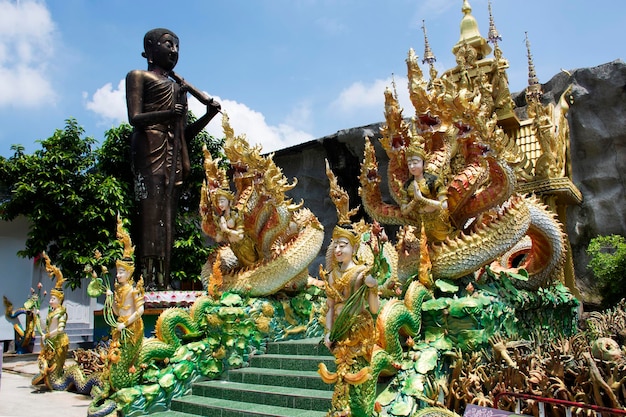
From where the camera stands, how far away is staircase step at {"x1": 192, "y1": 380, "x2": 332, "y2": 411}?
4.59 meters

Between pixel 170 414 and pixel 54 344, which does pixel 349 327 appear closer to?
pixel 170 414

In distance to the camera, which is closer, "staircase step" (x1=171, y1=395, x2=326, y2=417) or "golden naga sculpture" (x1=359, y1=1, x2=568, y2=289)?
"staircase step" (x1=171, y1=395, x2=326, y2=417)

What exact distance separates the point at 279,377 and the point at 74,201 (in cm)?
594

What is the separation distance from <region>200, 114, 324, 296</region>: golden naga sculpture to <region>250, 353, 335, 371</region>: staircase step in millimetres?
817

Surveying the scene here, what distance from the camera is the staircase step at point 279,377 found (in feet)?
16.2

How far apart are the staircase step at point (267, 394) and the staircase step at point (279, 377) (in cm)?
5

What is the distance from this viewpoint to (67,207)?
959cm

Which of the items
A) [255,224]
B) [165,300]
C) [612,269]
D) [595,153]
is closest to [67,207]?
[165,300]

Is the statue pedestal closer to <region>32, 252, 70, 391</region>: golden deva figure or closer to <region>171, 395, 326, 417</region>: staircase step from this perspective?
<region>32, 252, 70, 391</region>: golden deva figure

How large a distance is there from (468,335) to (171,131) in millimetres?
6029

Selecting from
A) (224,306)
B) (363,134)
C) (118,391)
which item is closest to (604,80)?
(363,134)

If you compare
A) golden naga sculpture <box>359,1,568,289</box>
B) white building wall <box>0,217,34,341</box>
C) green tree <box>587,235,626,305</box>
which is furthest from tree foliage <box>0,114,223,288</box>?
green tree <box>587,235,626,305</box>

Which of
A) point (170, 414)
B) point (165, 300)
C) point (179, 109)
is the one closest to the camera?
point (170, 414)

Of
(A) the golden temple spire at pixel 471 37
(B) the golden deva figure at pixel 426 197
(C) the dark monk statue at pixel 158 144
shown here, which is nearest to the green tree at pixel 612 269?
(A) the golden temple spire at pixel 471 37
